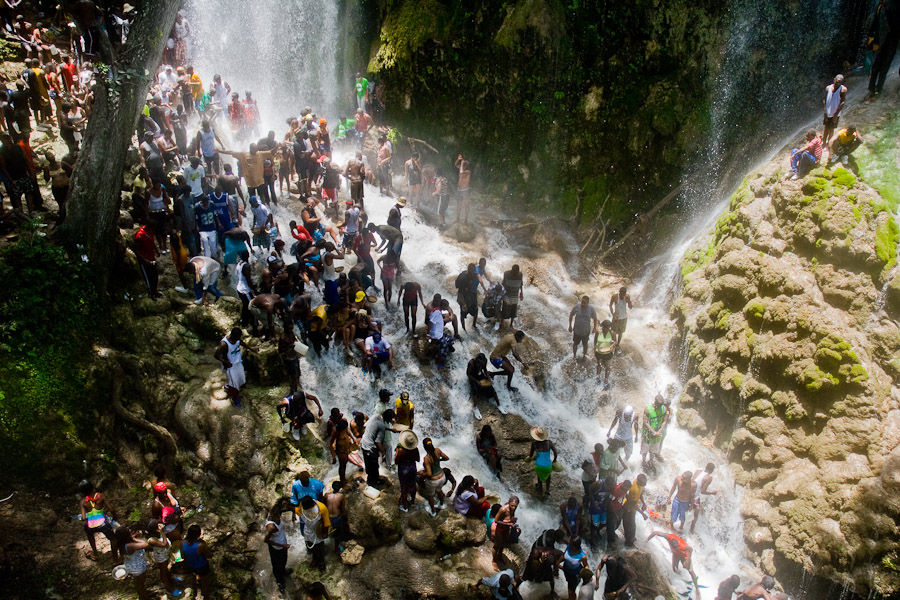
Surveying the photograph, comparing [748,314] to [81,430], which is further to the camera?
[748,314]

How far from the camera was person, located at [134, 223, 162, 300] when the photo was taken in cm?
1051

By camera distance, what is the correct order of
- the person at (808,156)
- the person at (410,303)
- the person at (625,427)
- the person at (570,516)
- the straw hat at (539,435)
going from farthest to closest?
the person at (410,303) < the person at (808,156) < the person at (625,427) < the straw hat at (539,435) < the person at (570,516)

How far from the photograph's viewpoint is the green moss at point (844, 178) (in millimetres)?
11797

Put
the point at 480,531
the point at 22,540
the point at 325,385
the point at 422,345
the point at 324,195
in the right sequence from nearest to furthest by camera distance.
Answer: the point at 22,540 < the point at 480,531 < the point at 325,385 < the point at 422,345 < the point at 324,195

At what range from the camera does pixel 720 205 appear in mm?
16141

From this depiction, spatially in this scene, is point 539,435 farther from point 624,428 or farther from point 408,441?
point 408,441

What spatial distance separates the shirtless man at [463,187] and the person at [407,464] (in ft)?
31.3

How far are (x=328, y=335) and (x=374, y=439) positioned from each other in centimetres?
299

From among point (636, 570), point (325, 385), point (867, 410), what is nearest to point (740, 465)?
point (867, 410)

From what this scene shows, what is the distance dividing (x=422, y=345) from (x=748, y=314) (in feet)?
22.4

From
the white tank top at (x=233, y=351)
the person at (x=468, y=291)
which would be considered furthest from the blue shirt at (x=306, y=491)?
the person at (x=468, y=291)

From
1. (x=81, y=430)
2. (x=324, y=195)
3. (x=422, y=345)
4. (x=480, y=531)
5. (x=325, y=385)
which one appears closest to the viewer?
(x=81, y=430)

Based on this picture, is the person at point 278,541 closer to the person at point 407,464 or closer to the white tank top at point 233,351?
the person at point 407,464

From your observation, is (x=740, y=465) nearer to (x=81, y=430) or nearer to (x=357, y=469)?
(x=357, y=469)
